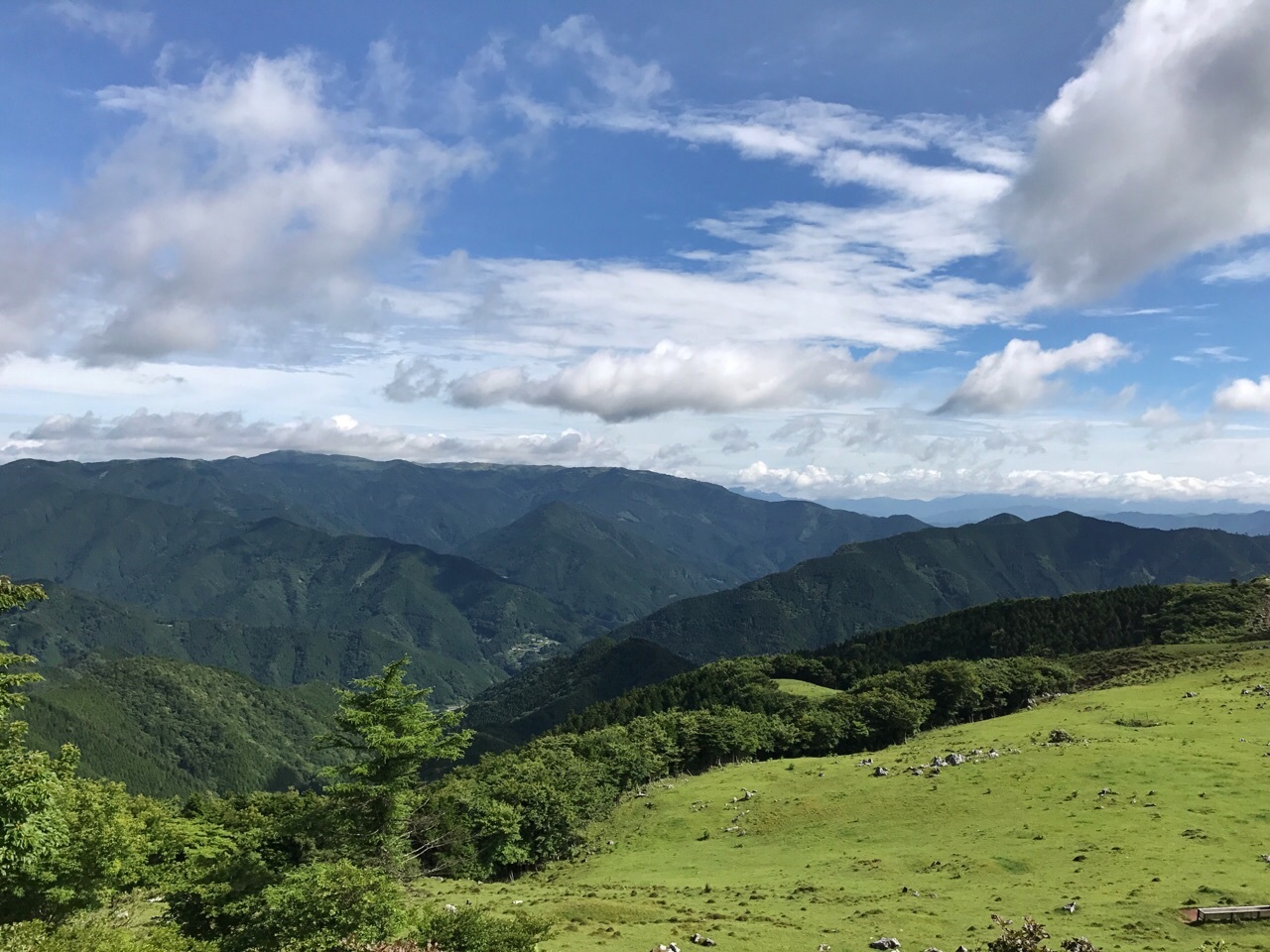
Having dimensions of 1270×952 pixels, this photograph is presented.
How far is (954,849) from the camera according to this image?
52.3 metres

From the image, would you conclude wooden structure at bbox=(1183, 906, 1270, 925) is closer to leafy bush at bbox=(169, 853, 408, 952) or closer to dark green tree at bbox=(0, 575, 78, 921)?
leafy bush at bbox=(169, 853, 408, 952)

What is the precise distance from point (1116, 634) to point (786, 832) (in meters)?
169

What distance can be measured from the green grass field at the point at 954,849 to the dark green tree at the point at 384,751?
1134cm

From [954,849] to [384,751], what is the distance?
4172cm

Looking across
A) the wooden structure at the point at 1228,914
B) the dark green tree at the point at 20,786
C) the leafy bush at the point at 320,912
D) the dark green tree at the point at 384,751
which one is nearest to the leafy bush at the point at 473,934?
the leafy bush at the point at 320,912

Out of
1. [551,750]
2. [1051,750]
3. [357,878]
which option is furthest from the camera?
[551,750]

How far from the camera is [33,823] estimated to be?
87.2ft

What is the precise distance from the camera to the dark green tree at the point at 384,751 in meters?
39.2

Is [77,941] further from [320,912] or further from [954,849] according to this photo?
[954,849]

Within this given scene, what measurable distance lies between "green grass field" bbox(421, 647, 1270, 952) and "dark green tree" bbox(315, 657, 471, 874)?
11335 millimetres

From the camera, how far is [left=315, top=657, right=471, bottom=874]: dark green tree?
39.2 metres

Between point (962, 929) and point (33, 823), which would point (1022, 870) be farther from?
point (33, 823)

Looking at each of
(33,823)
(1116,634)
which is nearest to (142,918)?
(33,823)

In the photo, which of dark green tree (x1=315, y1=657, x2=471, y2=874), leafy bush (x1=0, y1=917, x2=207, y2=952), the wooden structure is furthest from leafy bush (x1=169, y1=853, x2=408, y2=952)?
the wooden structure
